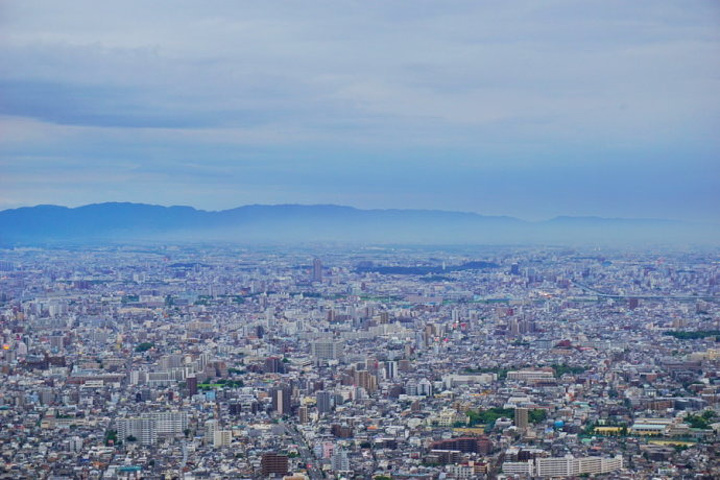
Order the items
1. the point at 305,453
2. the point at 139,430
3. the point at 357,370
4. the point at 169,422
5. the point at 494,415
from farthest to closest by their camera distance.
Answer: the point at 357,370 < the point at 494,415 < the point at 169,422 < the point at 139,430 < the point at 305,453

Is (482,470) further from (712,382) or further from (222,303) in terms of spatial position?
(222,303)

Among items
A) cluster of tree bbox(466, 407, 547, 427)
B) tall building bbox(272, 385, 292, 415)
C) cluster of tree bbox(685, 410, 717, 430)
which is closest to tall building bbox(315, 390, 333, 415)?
tall building bbox(272, 385, 292, 415)

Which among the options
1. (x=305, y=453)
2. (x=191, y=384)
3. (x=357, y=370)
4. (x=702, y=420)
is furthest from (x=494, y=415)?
(x=191, y=384)

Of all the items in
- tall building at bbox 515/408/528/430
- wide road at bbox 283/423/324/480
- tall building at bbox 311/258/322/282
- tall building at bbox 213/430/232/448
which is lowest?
wide road at bbox 283/423/324/480

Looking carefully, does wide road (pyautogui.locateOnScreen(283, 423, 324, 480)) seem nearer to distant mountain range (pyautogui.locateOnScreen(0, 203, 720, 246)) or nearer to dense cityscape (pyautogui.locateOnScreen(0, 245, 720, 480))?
dense cityscape (pyautogui.locateOnScreen(0, 245, 720, 480))

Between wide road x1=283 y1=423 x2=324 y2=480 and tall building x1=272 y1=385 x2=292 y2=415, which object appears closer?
wide road x1=283 y1=423 x2=324 y2=480

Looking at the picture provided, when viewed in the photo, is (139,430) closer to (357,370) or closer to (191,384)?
(191,384)

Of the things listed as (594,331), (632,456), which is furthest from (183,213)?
(632,456)

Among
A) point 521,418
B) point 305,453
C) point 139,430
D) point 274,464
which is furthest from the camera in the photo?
point 521,418
